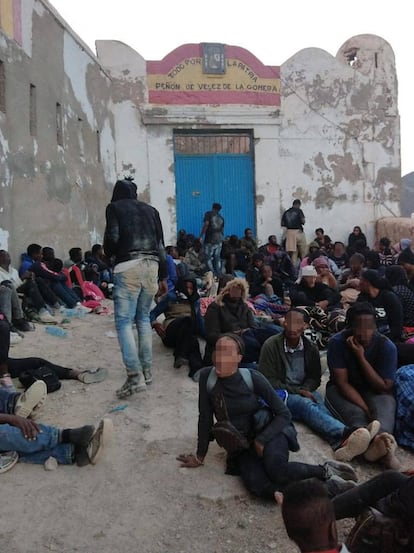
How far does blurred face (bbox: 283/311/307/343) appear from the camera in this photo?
4.26m

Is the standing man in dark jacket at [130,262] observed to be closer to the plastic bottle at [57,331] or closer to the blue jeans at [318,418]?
the blue jeans at [318,418]

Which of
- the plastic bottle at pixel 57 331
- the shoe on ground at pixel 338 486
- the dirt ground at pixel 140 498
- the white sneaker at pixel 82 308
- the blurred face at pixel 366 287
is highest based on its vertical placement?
the blurred face at pixel 366 287

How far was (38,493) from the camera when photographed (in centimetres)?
326

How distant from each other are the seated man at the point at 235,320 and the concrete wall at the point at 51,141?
3978 millimetres

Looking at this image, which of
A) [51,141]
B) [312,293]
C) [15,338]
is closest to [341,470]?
[312,293]

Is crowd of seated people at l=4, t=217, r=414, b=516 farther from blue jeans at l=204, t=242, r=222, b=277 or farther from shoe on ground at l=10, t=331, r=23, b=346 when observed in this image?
blue jeans at l=204, t=242, r=222, b=277

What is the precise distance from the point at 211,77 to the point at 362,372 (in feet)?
38.4

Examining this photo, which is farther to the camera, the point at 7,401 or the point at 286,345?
the point at 286,345

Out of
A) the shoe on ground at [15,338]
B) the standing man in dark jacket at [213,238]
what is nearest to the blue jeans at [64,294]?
the shoe on ground at [15,338]

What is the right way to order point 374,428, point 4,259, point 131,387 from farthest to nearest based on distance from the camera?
point 4,259
point 131,387
point 374,428

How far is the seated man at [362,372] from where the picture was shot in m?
4.00

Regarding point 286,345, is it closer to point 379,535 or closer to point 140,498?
point 140,498

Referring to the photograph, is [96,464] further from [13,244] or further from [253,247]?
[253,247]

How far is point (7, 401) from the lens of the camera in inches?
151
